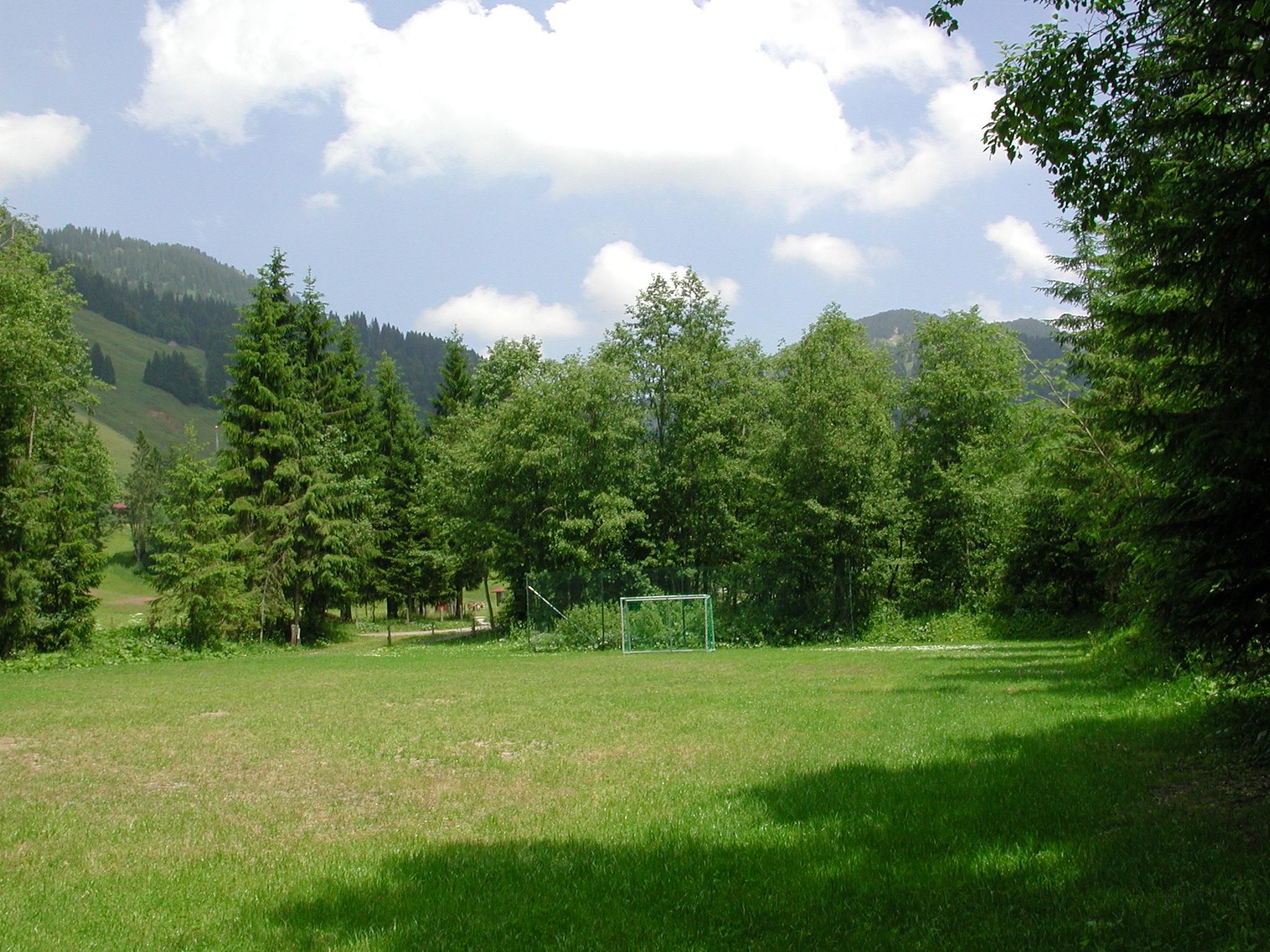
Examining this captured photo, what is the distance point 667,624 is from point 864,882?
26010mm

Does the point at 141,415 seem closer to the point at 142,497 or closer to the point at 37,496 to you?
the point at 142,497

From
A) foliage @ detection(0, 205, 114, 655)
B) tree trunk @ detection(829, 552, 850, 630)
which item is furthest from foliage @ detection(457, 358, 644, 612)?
foliage @ detection(0, 205, 114, 655)

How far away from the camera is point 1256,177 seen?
5.71m

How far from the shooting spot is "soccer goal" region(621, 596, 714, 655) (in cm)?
3086

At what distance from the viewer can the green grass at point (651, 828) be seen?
4711 millimetres

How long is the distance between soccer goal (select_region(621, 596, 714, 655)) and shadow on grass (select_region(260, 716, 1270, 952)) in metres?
23.5

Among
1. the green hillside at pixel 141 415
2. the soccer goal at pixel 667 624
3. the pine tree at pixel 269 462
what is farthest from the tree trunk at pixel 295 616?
the green hillside at pixel 141 415

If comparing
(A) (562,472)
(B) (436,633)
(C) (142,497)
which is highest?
(C) (142,497)

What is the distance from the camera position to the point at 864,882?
5254mm

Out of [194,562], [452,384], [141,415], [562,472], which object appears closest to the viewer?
[194,562]

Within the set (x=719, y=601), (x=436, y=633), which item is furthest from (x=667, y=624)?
(x=436, y=633)

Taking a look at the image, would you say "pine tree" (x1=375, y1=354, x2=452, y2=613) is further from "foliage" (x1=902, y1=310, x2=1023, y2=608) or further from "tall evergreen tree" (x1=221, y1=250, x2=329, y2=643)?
"foliage" (x1=902, y1=310, x2=1023, y2=608)

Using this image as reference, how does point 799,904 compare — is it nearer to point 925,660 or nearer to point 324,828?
point 324,828

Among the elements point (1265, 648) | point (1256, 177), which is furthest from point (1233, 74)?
point (1265, 648)
